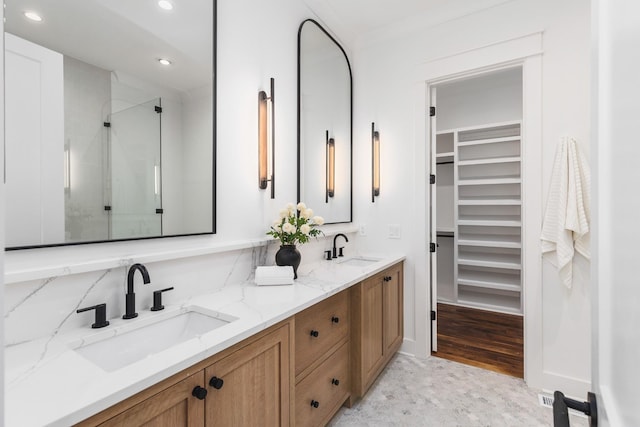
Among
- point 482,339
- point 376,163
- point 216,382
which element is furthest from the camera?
point 482,339

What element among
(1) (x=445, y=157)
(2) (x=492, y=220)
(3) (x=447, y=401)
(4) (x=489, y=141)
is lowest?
(3) (x=447, y=401)

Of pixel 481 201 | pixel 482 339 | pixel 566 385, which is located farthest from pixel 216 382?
pixel 481 201

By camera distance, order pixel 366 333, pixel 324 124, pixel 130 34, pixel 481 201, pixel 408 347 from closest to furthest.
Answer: pixel 130 34 → pixel 366 333 → pixel 324 124 → pixel 408 347 → pixel 481 201

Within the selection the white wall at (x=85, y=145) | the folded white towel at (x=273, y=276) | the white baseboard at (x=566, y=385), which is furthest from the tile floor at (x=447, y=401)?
the white wall at (x=85, y=145)

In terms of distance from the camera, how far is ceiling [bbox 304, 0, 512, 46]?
250cm

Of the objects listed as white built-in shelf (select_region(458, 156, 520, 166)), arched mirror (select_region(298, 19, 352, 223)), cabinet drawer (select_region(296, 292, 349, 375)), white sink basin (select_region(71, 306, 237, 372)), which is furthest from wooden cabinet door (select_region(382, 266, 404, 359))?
white built-in shelf (select_region(458, 156, 520, 166))

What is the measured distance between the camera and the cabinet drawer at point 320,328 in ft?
4.90

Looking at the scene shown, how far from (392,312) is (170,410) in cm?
191

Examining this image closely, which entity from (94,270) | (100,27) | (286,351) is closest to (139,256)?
(94,270)

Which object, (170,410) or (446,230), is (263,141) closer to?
(170,410)

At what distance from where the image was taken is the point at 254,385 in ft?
3.82

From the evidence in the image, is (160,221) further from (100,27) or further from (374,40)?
(374,40)

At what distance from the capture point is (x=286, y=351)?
132 cm

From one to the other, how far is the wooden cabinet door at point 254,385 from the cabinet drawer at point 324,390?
208 mm
